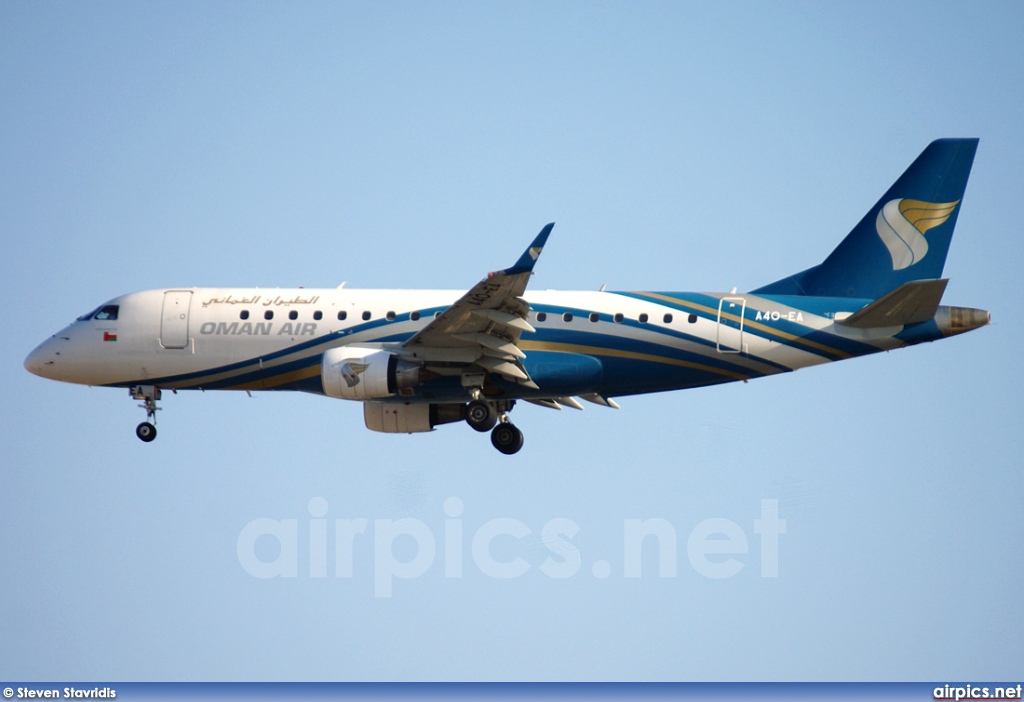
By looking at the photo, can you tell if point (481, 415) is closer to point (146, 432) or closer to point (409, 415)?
point (409, 415)

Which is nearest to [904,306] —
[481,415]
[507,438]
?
[507,438]

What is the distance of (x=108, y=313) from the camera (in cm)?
4412

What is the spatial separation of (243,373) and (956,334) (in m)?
19.6

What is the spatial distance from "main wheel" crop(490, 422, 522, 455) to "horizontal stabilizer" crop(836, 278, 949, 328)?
977 centimetres

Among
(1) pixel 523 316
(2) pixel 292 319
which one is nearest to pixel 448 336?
(1) pixel 523 316

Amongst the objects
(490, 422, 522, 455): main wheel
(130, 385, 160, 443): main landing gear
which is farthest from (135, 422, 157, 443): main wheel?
(490, 422, 522, 455): main wheel

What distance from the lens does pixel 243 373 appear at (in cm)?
4278

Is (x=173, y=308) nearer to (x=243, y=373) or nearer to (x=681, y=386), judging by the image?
(x=243, y=373)

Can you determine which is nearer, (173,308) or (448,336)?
(448,336)

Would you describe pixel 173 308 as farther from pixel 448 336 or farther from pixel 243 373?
pixel 448 336

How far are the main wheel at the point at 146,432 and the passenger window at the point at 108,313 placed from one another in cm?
330

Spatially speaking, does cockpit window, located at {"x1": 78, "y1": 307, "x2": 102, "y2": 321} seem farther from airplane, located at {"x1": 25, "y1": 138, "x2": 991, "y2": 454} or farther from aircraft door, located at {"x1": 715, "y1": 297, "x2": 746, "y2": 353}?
aircraft door, located at {"x1": 715, "y1": 297, "x2": 746, "y2": 353}

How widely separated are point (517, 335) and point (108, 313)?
12668 mm

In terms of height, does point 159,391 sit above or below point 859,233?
below
